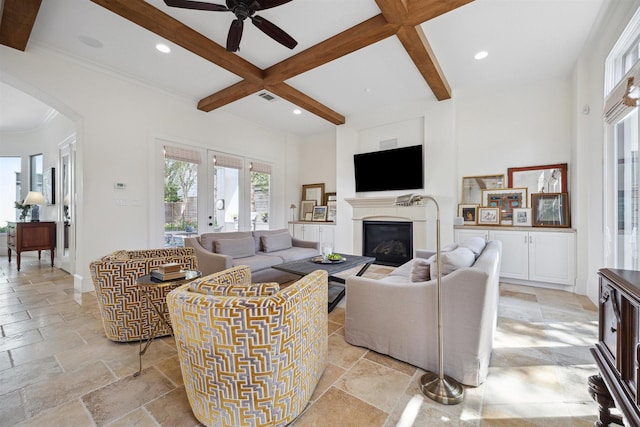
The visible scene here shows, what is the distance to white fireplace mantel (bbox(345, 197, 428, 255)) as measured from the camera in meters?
4.79

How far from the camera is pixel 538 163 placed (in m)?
4.16

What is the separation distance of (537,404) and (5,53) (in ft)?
19.0

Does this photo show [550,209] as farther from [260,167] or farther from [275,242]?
[260,167]

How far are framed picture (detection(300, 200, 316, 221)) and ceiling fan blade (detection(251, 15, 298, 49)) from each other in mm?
4440

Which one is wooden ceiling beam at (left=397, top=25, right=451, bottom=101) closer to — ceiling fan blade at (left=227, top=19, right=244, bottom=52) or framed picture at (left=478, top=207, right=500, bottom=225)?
ceiling fan blade at (left=227, top=19, right=244, bottom=52)

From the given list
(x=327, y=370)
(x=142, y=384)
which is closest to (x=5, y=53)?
(x=142, y=384)

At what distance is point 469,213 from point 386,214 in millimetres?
1399

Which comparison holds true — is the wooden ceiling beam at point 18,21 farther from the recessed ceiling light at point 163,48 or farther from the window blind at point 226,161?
the window blind at point 226,161

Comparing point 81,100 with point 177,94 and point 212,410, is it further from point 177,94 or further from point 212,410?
point 212,410

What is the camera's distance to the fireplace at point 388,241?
5.00 m

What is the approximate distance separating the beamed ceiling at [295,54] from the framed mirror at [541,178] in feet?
6.00

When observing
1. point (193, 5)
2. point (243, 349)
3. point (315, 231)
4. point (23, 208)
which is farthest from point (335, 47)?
point (23, 208)

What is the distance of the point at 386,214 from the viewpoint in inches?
203

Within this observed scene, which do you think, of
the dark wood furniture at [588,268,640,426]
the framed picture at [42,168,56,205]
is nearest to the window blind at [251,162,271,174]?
the framed picture at [42,168,56,205]
